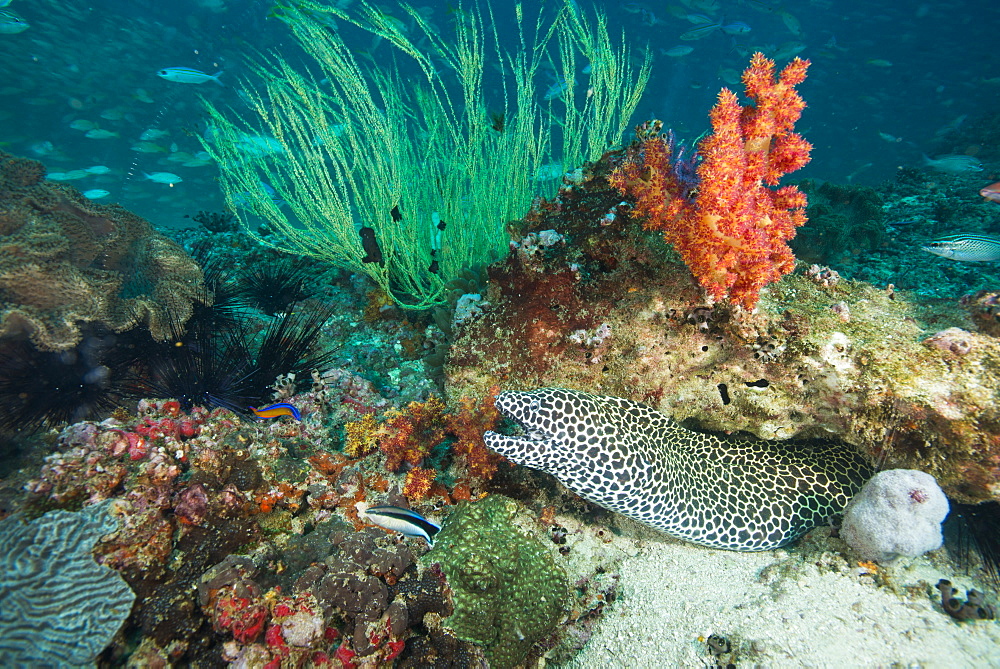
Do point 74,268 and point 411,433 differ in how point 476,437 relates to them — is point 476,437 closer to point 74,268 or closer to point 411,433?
point 411,433

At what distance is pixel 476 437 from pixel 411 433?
511mm

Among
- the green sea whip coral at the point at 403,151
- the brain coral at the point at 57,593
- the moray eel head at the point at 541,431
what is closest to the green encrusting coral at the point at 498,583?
the moray eel head at the point at 541,431

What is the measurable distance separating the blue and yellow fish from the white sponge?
4006 mm

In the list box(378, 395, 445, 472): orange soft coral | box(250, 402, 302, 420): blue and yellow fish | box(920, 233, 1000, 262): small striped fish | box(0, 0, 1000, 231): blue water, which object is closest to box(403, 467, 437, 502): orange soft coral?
box(378, 395, 445, 472): orange soft coral

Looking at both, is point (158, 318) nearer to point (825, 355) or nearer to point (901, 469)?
point (825, 355)

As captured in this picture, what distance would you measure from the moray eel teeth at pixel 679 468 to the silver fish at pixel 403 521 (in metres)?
0.58

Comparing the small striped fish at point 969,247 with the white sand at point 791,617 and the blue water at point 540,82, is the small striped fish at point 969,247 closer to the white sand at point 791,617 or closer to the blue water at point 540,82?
the white sand at point 791,617

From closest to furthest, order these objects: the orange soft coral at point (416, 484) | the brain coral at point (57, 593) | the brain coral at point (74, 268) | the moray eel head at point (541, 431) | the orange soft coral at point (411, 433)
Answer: the brain coral at point (57, 593), the moray eel head at point (541, 431), the orange soft coral at point (416, 484), the orange soft coral at point (411, 433), the brain coral at point (74, 268)

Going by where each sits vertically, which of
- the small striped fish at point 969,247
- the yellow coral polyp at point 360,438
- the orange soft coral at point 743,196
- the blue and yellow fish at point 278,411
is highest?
the orange soft coral at point 743,196

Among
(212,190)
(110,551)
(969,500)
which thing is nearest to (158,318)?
(110,551)

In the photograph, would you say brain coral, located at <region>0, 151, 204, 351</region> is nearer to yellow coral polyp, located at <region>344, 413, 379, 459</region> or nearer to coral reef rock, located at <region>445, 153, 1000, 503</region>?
yellow coral polyp, located at <region>344, 413, 379, 459</region>

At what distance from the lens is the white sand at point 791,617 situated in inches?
86.1

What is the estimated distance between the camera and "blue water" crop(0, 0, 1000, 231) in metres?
19.3

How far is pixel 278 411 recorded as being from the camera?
3.01 m
